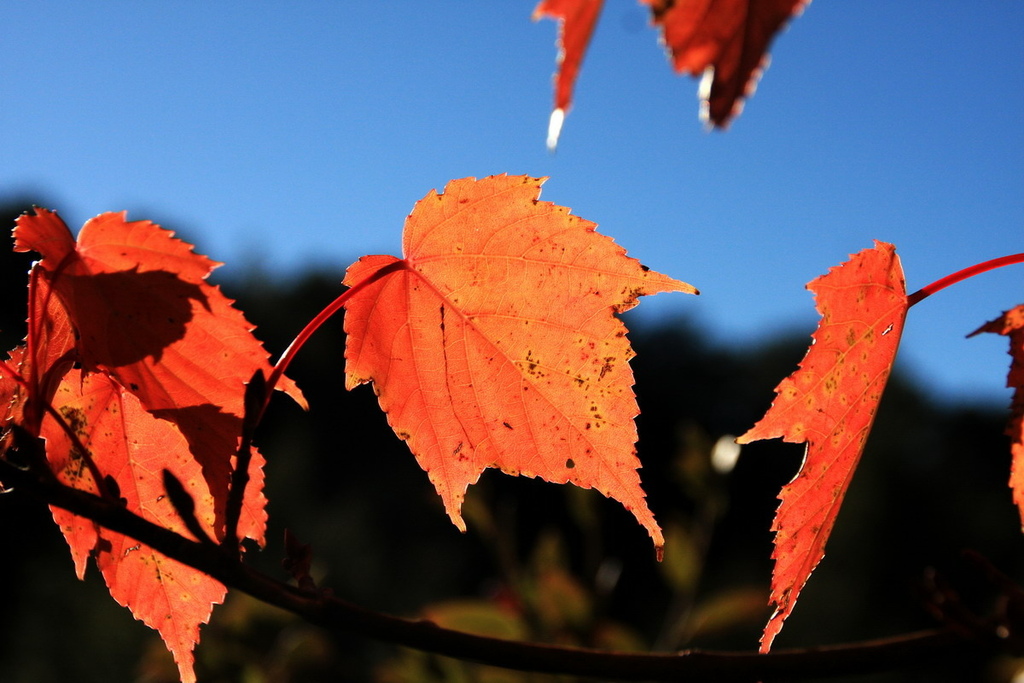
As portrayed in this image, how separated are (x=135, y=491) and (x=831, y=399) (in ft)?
1.36

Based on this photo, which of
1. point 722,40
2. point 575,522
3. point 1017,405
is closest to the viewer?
point 722,40

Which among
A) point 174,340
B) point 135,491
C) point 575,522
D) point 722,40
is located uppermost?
point 722,40

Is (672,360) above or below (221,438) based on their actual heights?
below

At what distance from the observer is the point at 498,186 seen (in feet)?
1.59

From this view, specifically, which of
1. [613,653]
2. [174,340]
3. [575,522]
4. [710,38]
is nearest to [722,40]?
[710,38]

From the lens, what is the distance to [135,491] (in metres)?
0.49

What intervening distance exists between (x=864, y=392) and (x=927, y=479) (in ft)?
46.0

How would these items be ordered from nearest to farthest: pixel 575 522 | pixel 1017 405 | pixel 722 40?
pixel 722 40 → pixel 1017 405 → pixel 575 522

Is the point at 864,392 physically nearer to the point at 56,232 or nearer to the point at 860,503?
the point at 56,232

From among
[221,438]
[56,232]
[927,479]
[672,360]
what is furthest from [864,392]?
[672,360]

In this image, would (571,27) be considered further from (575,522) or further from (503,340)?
(575,522)

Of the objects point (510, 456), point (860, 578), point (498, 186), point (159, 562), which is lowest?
point (860, 578)

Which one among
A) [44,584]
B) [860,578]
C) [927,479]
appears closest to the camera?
[44,584]

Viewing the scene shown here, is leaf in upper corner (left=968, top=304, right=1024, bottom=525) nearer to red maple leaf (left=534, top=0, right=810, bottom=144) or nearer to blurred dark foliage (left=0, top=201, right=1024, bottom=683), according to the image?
red maple leaf (left=534, top=0, right=810, bottom=144)
